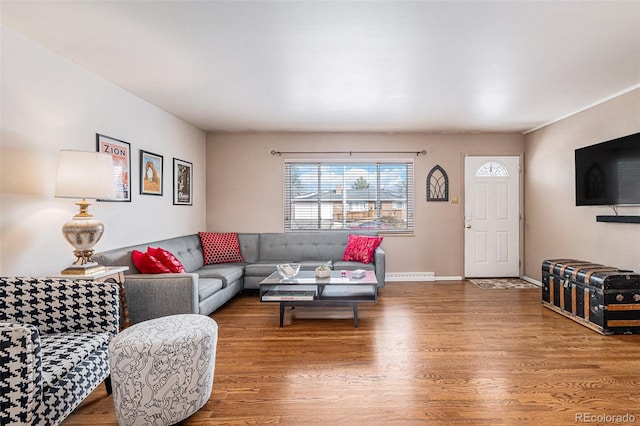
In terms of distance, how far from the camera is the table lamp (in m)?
2.27

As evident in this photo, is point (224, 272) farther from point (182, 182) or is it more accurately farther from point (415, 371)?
point (415, 371)

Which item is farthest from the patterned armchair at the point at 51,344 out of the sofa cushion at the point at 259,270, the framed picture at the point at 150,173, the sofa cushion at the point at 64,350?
the sofa cushion at the point at 259,270

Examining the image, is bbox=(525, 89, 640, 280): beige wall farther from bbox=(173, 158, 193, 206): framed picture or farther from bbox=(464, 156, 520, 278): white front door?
bbox=(173, 158, 193, 206): framed picture

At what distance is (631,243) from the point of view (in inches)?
133

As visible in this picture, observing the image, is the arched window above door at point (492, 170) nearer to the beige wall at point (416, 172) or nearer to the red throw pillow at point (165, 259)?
the beige wall at point (416, 172)

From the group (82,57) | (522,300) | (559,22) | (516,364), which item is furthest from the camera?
(522,300)

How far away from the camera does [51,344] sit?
1.76 m

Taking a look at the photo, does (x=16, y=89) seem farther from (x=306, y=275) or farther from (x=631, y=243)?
(x=631, y=243)

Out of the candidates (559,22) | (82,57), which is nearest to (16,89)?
(82,57)

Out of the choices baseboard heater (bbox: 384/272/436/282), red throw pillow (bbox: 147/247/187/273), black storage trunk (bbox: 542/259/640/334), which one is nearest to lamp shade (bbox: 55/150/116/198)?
red throw pillow (bbox: 147/247/187/273)

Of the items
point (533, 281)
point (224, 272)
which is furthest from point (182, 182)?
point (533, 281)

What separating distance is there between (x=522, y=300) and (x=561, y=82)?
257 centimetres

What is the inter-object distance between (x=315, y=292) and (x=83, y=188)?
7.18 feet

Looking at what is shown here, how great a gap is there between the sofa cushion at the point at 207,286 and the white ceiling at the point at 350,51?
6.66ft
